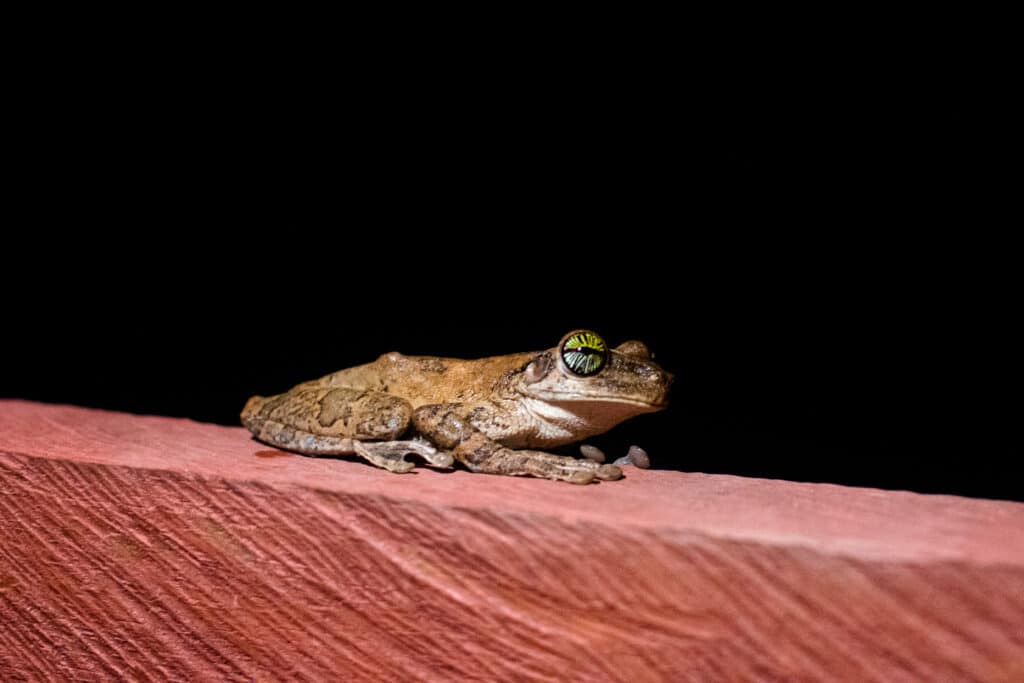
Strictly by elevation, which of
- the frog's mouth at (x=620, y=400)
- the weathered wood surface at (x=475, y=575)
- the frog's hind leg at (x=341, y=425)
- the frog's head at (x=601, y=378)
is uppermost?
the frog's head at (x=601, y=378)

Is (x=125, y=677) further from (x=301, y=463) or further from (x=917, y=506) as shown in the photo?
(x=917, y=506)

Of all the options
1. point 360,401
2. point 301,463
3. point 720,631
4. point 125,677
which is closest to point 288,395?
point 360,401

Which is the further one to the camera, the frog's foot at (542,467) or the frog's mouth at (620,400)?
the frog's mouth at (620,400)

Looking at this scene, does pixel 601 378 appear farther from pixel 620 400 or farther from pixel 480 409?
pixel 480 409

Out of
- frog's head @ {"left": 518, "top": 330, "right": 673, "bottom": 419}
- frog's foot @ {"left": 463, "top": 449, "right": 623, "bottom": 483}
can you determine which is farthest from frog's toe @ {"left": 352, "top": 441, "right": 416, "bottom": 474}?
frog's head @ {"left": 518, "top": 330, "right": 673, "bottom": 419}

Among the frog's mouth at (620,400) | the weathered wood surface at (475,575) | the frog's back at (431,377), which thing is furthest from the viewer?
the frog's back at (431,377)

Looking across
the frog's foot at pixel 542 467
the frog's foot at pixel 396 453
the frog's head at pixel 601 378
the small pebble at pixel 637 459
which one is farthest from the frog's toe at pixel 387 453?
the small pebble at pixel 637 459

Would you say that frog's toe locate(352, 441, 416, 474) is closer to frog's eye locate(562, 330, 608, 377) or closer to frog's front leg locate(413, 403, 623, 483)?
frog's front leg locate(413, 403, 623, 483)

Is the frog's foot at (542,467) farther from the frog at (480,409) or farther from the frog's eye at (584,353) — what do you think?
the frog's eye at (584,353)

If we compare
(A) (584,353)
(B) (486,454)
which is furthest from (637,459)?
(B) (486,454)
